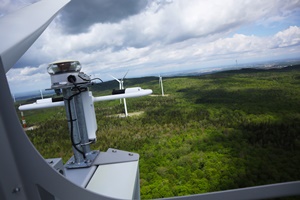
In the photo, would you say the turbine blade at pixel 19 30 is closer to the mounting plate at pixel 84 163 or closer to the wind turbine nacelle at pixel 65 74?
the wind turbine nacelle at pixel 65 74

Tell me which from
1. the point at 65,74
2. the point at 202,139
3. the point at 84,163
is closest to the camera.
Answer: the point at 65,74

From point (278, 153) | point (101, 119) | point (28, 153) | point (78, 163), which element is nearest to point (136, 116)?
point (101, 119)

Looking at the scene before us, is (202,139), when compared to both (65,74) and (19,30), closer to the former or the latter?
(65,74)

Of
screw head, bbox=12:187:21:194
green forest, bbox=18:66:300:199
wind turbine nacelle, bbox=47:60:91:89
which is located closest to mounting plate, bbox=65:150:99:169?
wind turbine nacelle, bbox=47:60:91:89

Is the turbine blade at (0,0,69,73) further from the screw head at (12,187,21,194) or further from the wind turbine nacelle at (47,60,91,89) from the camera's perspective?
the wind turbine nacelle at (47,60,91,89)

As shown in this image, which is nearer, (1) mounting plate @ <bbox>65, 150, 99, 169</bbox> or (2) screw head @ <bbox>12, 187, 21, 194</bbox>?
(2) screw head @ <bbox>12, 187, 21, 194</bbox>

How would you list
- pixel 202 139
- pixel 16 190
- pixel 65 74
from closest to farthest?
pixel 16 190, pixel 65 74, pixel 202 139

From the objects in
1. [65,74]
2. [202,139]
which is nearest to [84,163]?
[65,74]

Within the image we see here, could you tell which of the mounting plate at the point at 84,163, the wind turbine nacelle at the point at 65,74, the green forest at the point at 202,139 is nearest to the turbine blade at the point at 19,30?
the wind turbine nacelle at the point at 65,74
